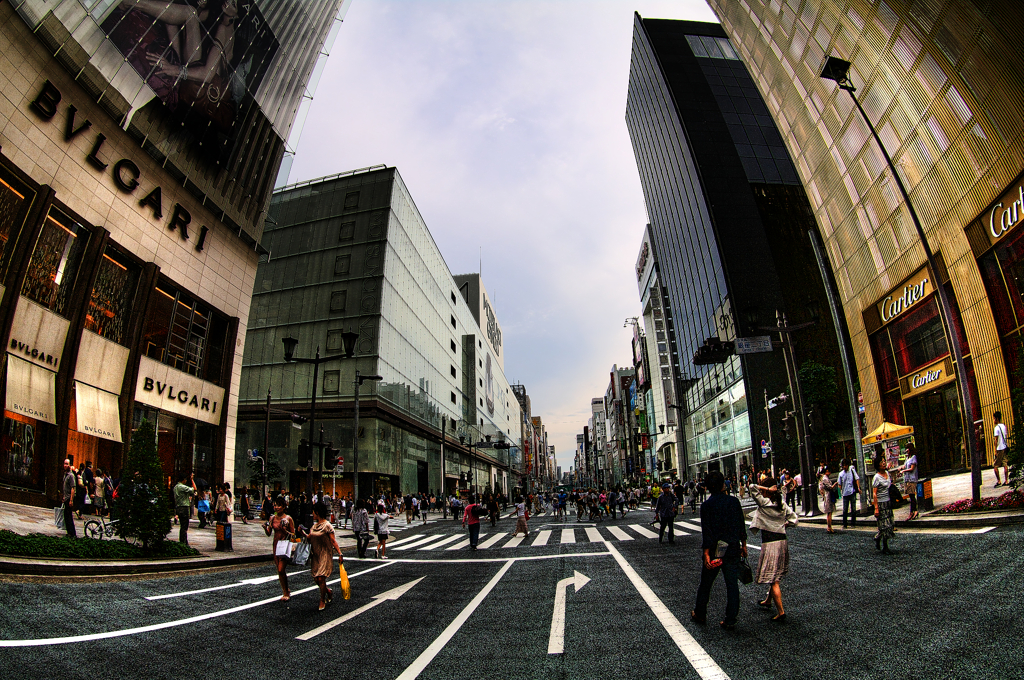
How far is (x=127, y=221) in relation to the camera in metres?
21.5

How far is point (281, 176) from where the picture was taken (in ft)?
108

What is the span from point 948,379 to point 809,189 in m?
14.6

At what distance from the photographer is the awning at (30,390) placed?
53.0ft

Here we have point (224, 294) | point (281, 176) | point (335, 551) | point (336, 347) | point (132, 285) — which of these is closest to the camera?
point (335, 551)

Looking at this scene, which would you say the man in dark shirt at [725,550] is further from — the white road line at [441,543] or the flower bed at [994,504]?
the white road line at [441,543]

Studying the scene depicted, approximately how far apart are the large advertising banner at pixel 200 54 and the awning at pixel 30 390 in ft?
40.9

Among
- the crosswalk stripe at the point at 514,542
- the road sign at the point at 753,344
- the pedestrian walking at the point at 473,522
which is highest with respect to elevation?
the road sign at the point at 753,344

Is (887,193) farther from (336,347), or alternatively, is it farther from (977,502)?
(336,347)

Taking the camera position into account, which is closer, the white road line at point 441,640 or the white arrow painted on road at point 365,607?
the white road line at point 441,640

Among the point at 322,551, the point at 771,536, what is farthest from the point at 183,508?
the point at 771,536

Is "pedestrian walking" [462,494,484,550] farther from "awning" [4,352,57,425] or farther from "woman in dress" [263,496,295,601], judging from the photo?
"awning" [4,352,57,425]

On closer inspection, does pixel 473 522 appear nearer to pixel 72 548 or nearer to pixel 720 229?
pixel 72 548

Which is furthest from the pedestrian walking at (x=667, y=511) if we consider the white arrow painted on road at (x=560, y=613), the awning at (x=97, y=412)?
the awning at (x=97, y=412)

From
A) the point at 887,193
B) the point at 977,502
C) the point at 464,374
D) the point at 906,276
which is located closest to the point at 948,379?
the point at 906,276
